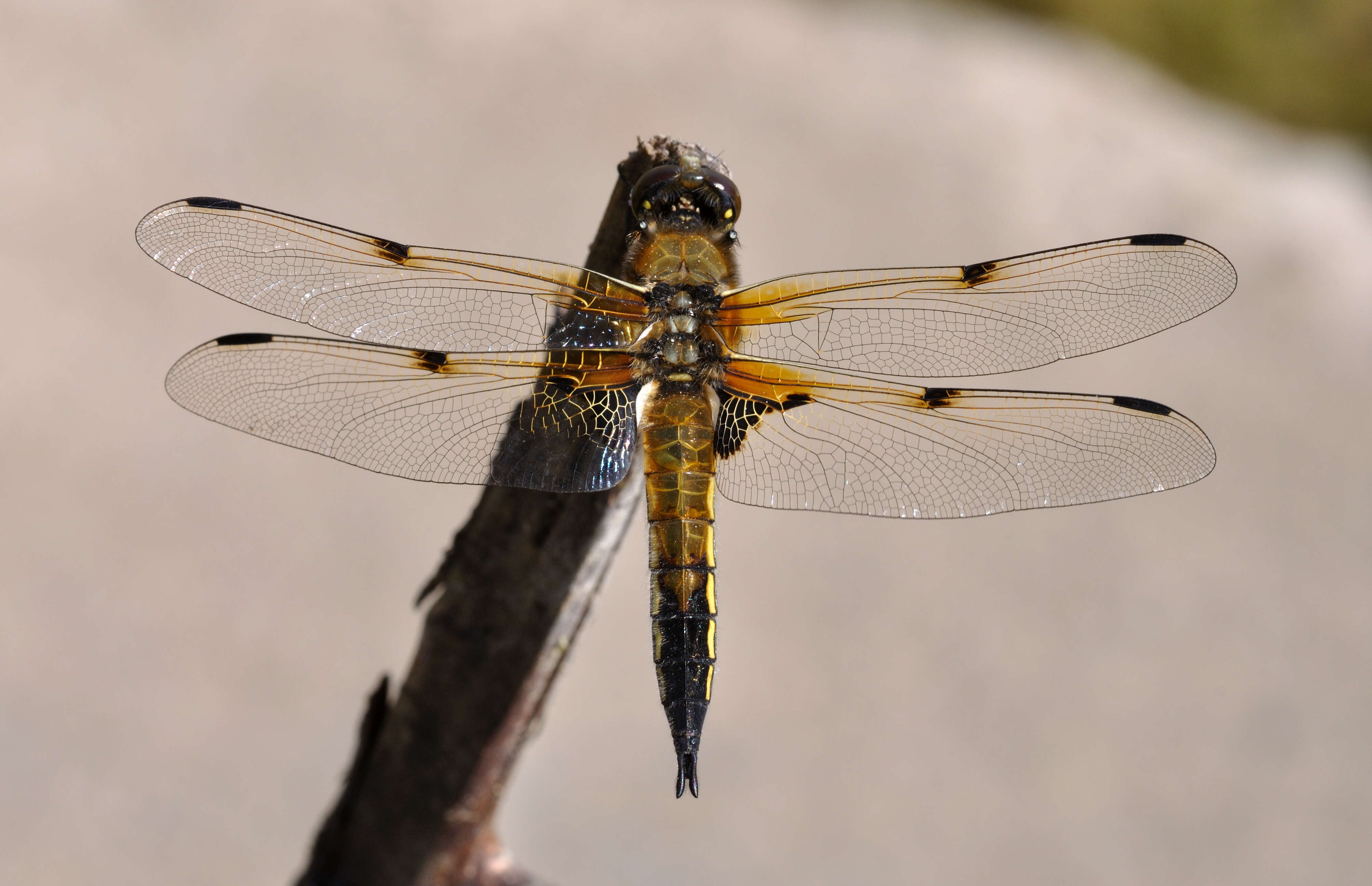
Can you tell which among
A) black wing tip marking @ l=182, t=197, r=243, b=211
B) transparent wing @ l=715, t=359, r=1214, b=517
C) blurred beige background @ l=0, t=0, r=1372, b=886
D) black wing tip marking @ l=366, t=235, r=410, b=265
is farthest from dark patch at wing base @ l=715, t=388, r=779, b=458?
blurred beige background @ l=0, t=0, r=1372, b=886

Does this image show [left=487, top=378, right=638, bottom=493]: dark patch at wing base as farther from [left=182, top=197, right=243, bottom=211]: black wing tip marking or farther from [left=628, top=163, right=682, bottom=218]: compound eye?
[left=182, top=197, right=243, bottom=211]: black wing tip marking

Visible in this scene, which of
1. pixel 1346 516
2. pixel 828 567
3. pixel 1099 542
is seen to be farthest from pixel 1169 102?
pixel 828 567

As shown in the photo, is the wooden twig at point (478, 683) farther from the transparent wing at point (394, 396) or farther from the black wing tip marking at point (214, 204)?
the black wing tip marking at point (214, 204)

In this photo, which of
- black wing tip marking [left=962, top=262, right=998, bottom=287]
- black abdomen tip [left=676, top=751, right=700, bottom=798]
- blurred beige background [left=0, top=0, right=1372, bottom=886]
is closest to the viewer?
black abdomen tip [left=676, top=751, right=700, bottom=798]

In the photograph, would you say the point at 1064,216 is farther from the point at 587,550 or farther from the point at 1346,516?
the point at 587,550

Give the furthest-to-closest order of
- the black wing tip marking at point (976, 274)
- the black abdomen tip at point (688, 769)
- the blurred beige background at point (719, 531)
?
the blurred beige background at point (719, 531), the black wing tip marking at point (976, 274), the black abdomen tip at point (688, 769)

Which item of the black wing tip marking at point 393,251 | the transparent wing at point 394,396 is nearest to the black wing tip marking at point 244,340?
the transparent wing at point 394,396

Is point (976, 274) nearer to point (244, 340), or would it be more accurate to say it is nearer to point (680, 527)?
point (680, 527)
